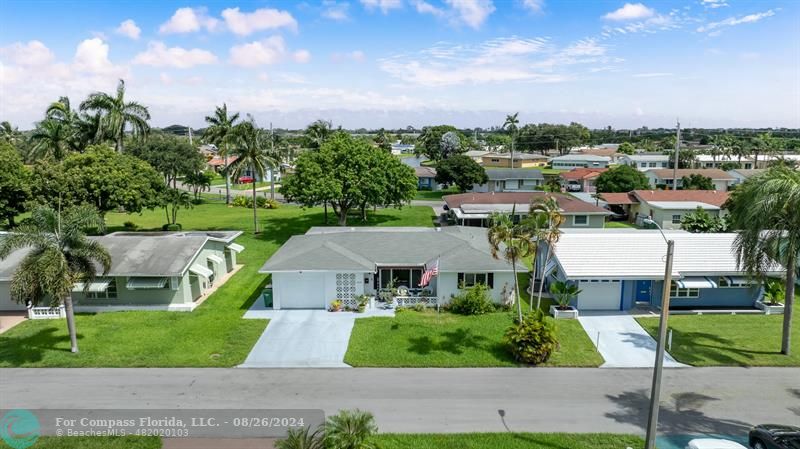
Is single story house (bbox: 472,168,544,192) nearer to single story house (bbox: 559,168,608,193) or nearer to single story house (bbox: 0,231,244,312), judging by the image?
single story house (bbox: 559,168,608,193)

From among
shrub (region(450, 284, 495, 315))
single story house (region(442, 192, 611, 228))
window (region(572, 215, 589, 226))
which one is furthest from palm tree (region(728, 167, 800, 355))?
window (region(572, 215, 589, 226))

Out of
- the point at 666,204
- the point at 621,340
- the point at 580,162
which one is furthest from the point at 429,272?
the point at 580,162

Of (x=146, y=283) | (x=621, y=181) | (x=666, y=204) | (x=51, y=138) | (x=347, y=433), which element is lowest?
(x=146, y=283)

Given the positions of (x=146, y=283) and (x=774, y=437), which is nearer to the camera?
(x=774, y=437)

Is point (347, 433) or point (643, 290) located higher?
point (347, 433)

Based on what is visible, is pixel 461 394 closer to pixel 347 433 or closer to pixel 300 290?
pixel 347 433

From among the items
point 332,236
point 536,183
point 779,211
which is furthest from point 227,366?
point 536,183

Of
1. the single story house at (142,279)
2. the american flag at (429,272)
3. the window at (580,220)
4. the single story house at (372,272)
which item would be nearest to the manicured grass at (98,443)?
the single story house at (142,279)
